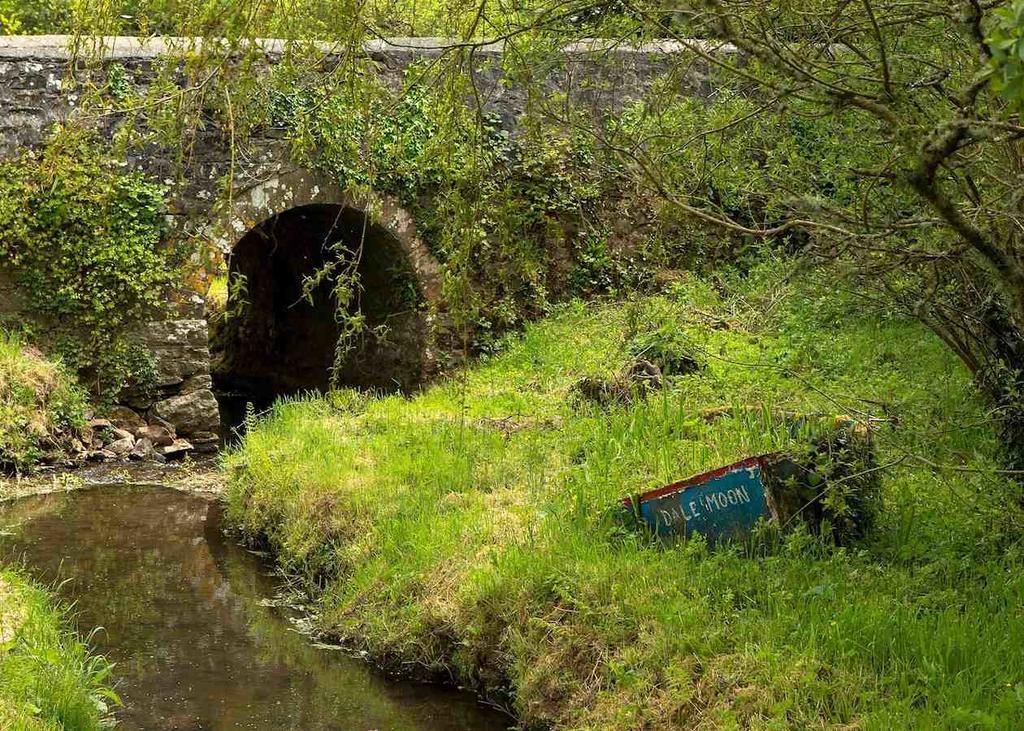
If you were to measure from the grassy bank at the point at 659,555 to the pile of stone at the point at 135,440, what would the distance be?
63.9 inches

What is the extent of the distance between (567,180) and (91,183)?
4635mm

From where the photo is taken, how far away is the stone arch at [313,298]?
1148 centimetres

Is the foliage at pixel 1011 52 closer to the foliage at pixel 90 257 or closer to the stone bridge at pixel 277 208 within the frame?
the stone bridge at pixel 277 208

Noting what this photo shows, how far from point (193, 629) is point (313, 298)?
5130mm

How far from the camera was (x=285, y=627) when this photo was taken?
6.84 meters

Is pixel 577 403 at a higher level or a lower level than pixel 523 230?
lower

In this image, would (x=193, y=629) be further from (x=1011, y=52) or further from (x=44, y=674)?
(x=1011, y=52)

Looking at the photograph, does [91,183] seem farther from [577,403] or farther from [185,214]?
[577,403]

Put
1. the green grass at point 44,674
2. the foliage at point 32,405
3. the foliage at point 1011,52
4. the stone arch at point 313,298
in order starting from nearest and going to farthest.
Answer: the foliage at point 1011,52
the green grass at point 44,674
the foliage at point 32,405
the stone arch at point 313,298

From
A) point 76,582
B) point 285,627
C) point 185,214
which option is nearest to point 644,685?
point 285,627

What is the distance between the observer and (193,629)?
6758 millimetres

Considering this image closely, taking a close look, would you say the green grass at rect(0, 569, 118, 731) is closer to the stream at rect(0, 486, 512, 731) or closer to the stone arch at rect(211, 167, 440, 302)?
the stream at rect(0, 486, 512, 731)

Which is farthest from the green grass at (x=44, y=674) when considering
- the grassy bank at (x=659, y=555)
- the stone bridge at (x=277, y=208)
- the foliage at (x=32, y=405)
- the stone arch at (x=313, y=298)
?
the stone arch at (x=313, y=298)

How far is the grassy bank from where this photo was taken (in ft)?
15.4
